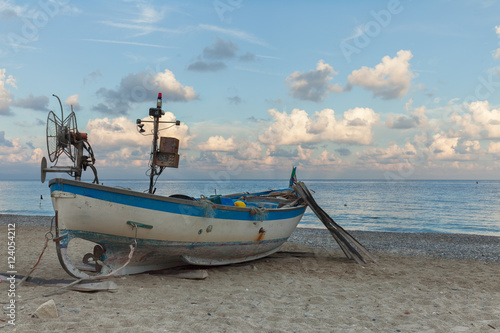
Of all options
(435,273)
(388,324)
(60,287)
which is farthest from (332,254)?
(60,287)

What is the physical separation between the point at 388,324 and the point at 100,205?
5.72 meters

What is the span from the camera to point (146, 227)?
7527 mm

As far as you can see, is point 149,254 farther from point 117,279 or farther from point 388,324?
point 388,324

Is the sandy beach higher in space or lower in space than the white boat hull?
lower

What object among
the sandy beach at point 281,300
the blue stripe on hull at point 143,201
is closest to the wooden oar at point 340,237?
the sandy beach at point 281,300

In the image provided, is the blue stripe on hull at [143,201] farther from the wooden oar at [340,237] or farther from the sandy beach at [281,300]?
the wooden oar at [340,237]

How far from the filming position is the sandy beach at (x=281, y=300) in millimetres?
5664

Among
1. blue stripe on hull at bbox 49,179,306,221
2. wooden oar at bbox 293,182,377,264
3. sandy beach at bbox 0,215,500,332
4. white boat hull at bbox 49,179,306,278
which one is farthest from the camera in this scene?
wooden oar at bbox 293,182,377,264

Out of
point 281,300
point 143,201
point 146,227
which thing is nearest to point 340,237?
point 281,300

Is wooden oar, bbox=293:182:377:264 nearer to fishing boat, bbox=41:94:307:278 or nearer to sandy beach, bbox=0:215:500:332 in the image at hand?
sandy beach, bbox=0:215:500:332

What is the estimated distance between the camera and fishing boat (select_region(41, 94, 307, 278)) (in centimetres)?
711

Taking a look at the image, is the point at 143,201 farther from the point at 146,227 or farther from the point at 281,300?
the point at 281,300

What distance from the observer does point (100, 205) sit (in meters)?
7.12

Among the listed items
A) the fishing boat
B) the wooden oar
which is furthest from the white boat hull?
the wooden oar
